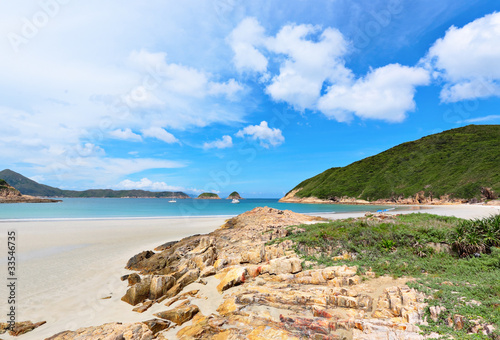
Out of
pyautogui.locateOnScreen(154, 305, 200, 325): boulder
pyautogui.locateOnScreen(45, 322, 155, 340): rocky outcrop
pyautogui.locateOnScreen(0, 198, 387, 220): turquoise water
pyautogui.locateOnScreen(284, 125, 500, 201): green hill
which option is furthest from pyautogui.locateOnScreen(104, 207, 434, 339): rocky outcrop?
pyautogui.locateOnScreen(284, 125, 500, 201): green hill

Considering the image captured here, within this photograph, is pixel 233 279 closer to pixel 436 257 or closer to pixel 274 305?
pixel 274 305

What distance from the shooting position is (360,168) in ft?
519

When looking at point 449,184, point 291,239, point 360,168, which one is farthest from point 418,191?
point 291,239

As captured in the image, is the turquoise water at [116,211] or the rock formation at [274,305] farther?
the turquoise water at [116,211]

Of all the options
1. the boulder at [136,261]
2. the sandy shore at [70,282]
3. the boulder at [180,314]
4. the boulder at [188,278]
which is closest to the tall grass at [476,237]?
the boulder at [180,314]

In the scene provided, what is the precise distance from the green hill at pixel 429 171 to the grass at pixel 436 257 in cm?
9470

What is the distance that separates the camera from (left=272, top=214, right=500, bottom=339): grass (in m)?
6.86

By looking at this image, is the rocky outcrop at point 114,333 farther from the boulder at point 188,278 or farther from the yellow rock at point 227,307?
the boulder at point 188,278

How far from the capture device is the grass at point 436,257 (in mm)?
6863

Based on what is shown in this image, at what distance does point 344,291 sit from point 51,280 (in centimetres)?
1638

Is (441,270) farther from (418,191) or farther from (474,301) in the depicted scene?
(418,191)

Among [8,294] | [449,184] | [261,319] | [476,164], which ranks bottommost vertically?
[8,294]

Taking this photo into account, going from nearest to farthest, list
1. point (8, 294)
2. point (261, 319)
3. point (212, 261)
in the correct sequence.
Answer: point (261, 319) < point (8, 294) < point (212, 261)

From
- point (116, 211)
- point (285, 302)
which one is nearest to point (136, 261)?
point (285, 302)
